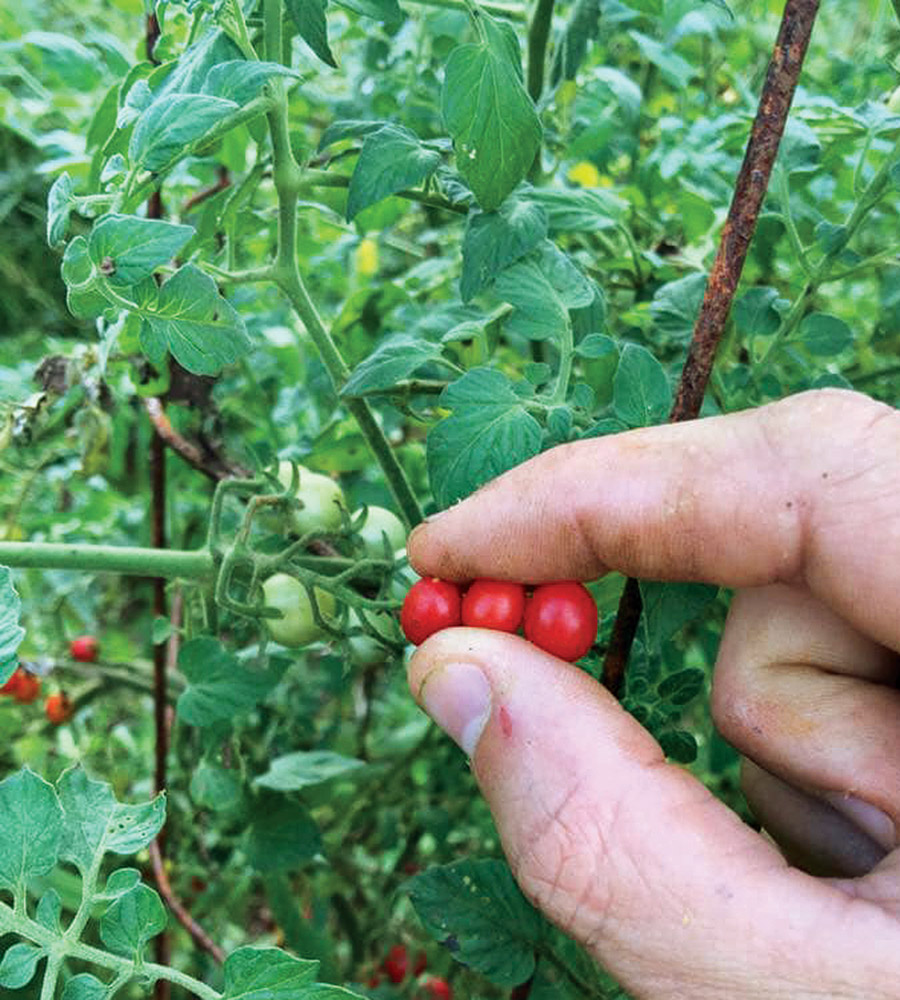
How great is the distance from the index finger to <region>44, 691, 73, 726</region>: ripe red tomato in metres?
0.78

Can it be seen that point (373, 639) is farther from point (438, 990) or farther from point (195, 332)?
point (438, 990)

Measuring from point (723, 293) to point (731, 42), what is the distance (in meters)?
1.08

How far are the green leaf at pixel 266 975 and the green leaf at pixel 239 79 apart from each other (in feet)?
1.59

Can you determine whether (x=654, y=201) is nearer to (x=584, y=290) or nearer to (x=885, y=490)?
(x=584, y=290)

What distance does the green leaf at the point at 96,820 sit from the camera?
0.69 meters

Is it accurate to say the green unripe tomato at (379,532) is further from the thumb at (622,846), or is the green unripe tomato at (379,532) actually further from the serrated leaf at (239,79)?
the serrated leaf at (239,79)

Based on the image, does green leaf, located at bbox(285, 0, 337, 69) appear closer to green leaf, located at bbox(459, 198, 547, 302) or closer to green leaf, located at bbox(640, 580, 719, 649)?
green leaf, located at bbox(459, 198, 547, 302)

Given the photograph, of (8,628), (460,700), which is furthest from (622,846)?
(8,628)

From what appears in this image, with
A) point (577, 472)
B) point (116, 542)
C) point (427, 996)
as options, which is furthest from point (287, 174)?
point (427, 996)

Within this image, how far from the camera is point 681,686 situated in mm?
808

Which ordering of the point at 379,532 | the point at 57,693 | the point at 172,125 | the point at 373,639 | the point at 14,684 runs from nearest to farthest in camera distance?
Answer: the point at 172,125 < the point at 373,639 < the point at 379,532 < the point at 14,684 < the point at 57,693

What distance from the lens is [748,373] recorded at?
999 millimetres

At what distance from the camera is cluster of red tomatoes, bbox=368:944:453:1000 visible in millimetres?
1334

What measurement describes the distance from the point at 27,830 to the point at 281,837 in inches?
19.6
